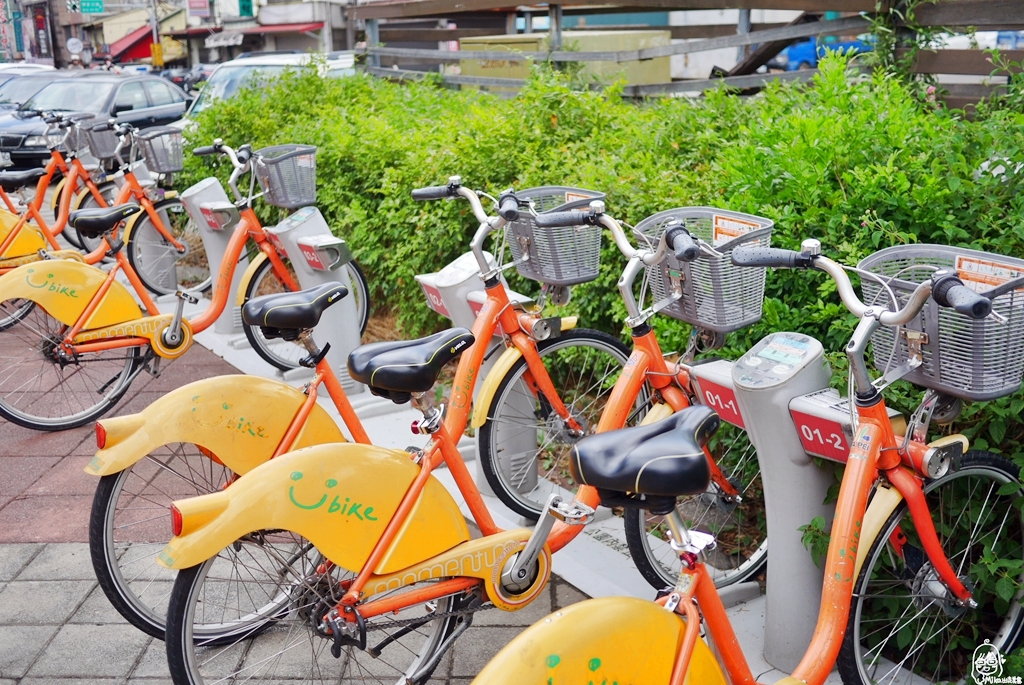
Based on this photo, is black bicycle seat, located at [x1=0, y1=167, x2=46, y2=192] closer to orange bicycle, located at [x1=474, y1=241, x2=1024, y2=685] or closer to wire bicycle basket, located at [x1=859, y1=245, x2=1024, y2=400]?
orange bicycle, located at [x1=474, y1=241, x2=1024, y2=685]

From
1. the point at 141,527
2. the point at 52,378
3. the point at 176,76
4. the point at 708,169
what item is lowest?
the point at 141,527

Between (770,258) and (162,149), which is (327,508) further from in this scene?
(162,149)

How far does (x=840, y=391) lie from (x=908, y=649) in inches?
33.8

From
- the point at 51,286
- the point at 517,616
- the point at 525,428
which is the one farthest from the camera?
the point at 51,286

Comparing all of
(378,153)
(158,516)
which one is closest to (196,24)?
(378,153)

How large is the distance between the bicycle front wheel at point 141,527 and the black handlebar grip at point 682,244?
1742 mm

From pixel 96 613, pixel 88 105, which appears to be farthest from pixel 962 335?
pixel 88 105

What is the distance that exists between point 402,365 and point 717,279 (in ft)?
3.29

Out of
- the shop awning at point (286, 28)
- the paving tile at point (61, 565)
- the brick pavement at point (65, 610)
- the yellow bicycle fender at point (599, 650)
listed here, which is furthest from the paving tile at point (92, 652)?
the shop awning at point (286, 28)

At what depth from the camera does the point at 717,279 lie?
2.98m

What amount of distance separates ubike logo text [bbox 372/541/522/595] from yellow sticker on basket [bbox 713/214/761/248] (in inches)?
45.9

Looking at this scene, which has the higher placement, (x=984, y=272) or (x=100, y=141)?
(x=100, y=141)

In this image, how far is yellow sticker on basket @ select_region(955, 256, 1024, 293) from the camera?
2.51m

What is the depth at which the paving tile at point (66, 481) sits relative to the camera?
4645 mm
